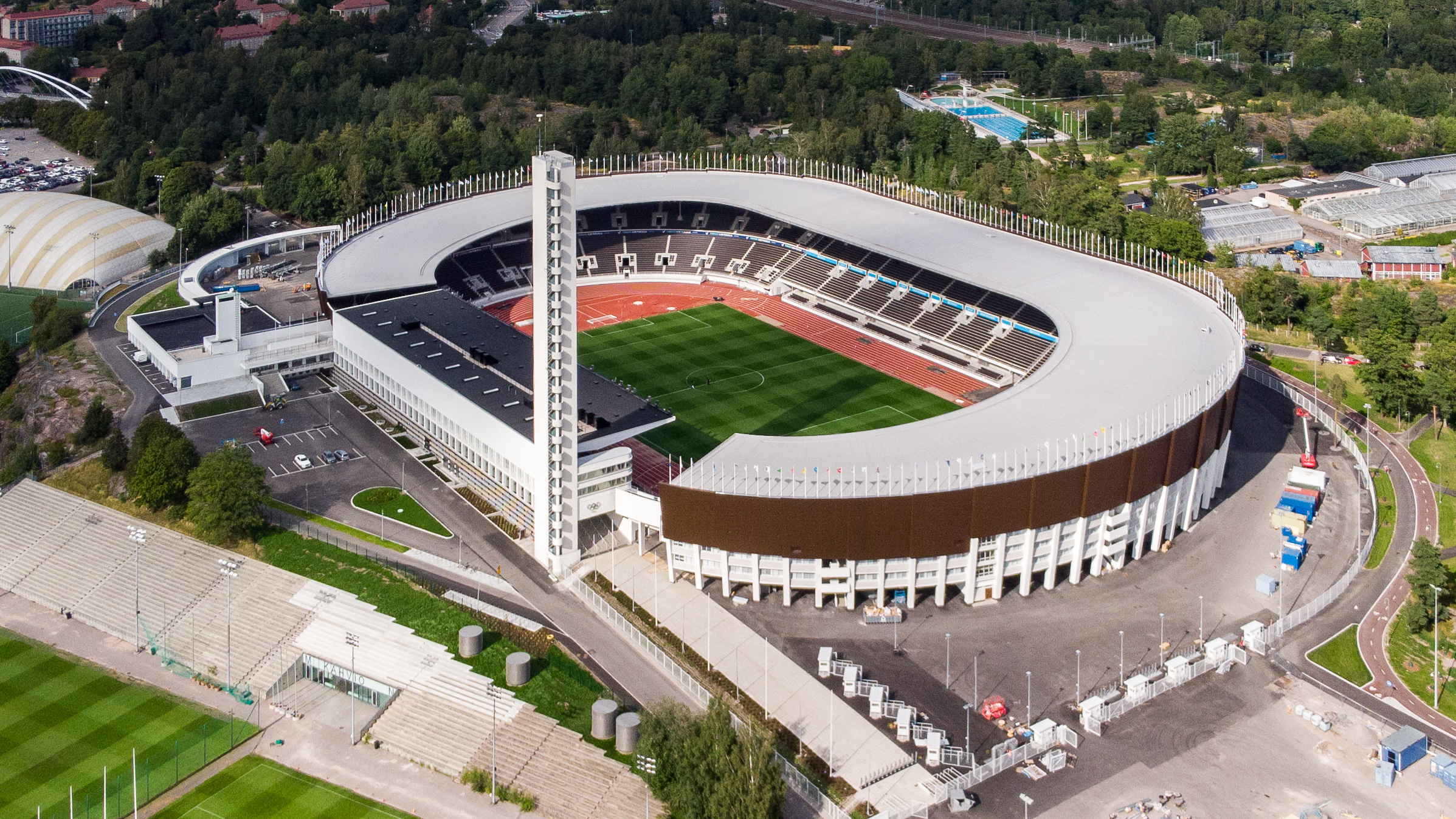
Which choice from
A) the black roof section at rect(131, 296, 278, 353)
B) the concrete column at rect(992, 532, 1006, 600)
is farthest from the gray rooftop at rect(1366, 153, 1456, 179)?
the black roof section at rect(131, 296, 278, 353)

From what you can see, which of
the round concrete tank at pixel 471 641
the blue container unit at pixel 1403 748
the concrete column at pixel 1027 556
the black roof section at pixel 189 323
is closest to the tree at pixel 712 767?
the round concrete tank at pixel 471 641

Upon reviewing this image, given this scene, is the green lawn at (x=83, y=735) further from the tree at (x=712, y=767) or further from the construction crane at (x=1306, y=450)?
the construction crane at (x=1306, y=450)

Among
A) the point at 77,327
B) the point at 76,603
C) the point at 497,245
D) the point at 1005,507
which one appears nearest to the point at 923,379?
the point at 1005,507

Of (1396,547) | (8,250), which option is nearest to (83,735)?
(1396,547)

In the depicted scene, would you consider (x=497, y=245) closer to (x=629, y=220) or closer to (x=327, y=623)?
(x=629, y=220)

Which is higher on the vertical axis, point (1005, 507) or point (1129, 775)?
point (1005, 507)

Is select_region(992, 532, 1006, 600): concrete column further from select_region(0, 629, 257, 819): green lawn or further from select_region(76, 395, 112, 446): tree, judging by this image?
select_region(76, 395, 112, 446): tree
